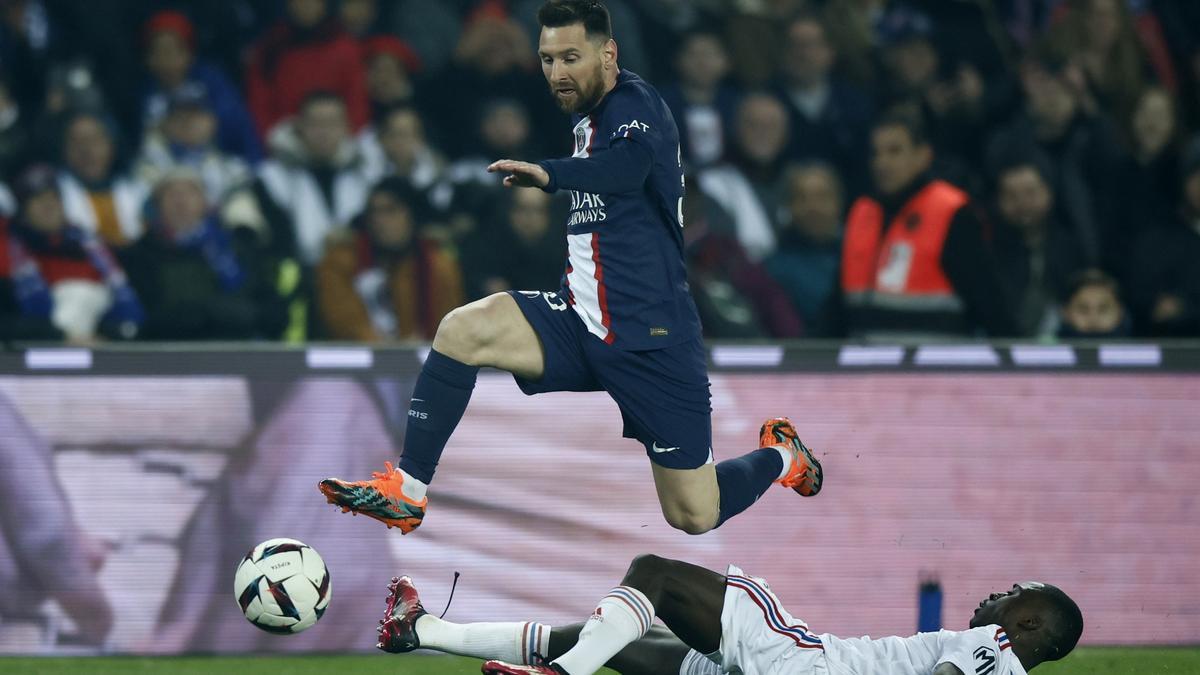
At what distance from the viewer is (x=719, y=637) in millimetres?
5496

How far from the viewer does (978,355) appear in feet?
24.0

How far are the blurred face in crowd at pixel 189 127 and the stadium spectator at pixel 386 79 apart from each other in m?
0.96

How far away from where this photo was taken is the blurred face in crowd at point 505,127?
9742mm

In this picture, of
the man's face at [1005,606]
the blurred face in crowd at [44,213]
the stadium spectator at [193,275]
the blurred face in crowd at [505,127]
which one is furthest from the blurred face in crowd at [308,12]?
the man's face at [1005,606]

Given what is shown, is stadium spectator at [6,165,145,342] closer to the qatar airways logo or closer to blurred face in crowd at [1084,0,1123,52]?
the qatar airways logo

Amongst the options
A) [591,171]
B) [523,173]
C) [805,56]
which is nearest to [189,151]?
[805,56]

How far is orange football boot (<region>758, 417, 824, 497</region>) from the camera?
635 cm

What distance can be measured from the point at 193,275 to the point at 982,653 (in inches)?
193

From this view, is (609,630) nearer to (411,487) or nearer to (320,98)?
(411,487)

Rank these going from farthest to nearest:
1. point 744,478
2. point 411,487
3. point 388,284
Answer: point 388,284
point 744,478
point 411,487

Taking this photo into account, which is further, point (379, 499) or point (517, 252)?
point (517, 252)

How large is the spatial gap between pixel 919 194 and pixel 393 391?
266 cm

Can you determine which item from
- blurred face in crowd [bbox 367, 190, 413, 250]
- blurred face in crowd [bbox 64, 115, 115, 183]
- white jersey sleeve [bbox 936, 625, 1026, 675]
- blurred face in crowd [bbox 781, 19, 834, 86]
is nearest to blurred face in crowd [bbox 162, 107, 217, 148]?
blurred face in crowd [bbox 64, 115, 115, 183]

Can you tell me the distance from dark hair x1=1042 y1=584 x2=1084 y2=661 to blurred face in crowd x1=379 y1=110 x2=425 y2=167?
4.98 m
